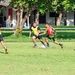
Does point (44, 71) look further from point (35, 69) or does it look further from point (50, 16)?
point (50, 16)

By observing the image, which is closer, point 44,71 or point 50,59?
point 44,71

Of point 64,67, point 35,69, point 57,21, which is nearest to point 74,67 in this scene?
point 64,67

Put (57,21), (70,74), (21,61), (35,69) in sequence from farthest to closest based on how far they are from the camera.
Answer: (57,21) → (21,61) → (35,69) → (70,74)

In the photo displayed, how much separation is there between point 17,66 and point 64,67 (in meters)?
1.71

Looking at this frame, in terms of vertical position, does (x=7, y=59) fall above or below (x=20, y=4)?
below

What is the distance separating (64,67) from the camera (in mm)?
14672

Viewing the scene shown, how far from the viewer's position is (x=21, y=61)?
54.5 feet

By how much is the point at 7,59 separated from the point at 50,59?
6.00ft

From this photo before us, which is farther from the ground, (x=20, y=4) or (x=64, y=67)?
(x=20, y=4)

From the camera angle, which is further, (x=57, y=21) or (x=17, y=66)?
(x=57, y=21)

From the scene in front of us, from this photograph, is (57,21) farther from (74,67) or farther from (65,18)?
(74,67)

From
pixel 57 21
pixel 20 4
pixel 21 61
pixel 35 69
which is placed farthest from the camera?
pixel 57 21

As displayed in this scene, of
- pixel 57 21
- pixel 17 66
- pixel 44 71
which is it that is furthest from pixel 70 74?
pixel 57 21

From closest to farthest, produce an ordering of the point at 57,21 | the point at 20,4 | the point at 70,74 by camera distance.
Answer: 1. the point at 70,74
2. the point at 20,4
3. the point at 57,21
